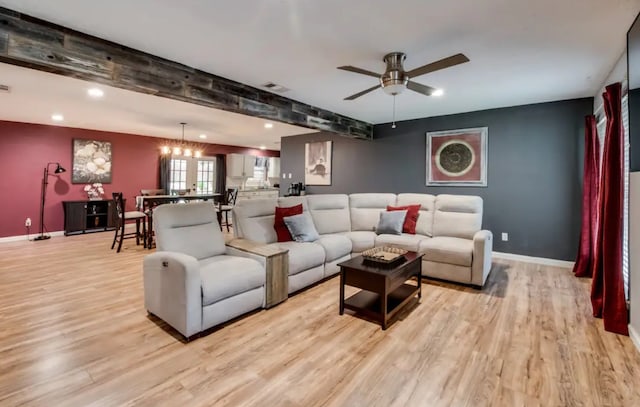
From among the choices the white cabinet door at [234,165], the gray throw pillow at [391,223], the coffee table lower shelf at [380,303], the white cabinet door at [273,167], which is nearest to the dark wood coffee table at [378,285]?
the coffee table lower shelf at [380,303]

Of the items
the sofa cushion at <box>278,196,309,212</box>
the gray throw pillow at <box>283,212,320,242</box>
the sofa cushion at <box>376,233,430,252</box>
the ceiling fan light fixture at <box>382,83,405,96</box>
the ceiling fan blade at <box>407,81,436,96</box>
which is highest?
the ceiling fan blade at <box>407,81,436,96</box>

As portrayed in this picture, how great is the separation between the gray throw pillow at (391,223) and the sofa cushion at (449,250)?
465 millimetres

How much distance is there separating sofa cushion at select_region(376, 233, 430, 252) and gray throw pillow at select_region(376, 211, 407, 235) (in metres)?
0.09

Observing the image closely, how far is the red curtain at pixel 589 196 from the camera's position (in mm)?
3799

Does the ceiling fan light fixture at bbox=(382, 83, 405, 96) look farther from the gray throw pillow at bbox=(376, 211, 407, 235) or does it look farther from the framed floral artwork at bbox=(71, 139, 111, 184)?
the framed floral artwork at bbox=(71, 139, 111, 184)

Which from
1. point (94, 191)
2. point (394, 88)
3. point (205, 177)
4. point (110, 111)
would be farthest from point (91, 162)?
point (394, 88)

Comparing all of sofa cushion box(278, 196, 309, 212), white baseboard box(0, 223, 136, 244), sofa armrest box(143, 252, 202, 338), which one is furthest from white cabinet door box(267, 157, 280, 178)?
sofa armrest box(143, 252, 202, 338)

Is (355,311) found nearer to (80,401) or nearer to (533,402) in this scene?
(533,402)

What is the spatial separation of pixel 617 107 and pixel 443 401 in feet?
8.90

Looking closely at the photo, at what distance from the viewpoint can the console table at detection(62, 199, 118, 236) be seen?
6340 millimetres

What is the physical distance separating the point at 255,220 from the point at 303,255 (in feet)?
2.40

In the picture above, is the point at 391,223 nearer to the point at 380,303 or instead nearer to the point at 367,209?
the point at 367,209

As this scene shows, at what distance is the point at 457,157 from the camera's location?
5.14 m

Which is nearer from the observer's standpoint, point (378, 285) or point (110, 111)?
point (378, 285)
